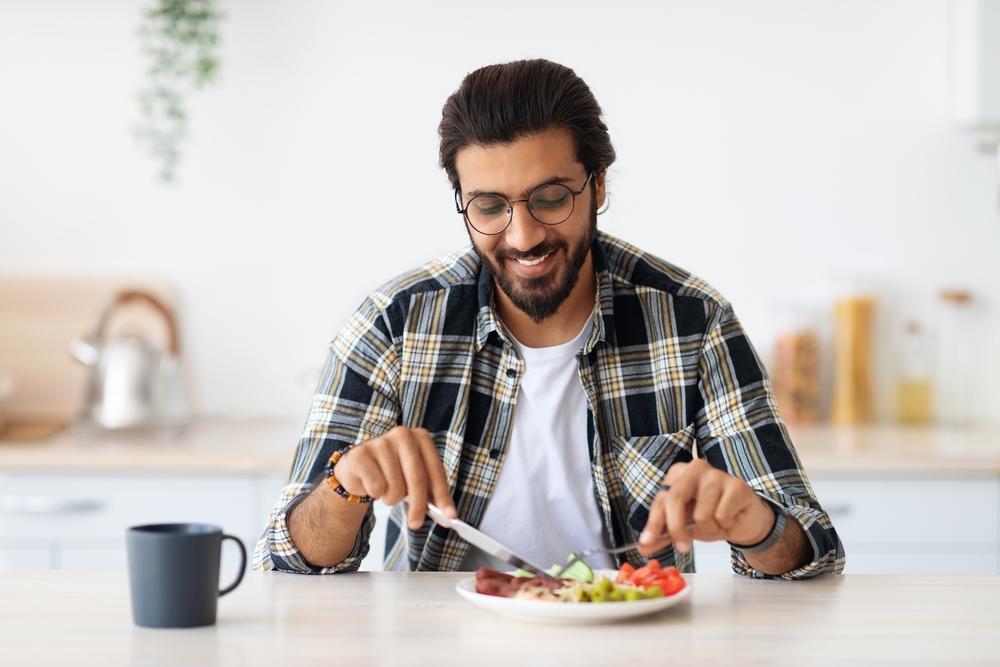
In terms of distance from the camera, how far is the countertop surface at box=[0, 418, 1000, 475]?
2674mm

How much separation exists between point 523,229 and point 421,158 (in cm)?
158

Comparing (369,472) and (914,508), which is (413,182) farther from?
(369,472)

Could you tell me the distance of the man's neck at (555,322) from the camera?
6.24 feet

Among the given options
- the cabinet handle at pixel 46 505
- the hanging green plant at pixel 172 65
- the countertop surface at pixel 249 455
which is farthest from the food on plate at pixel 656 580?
the hanging green plant at pixel 172 65

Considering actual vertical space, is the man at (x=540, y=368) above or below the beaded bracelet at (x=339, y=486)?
above

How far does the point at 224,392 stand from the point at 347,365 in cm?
157

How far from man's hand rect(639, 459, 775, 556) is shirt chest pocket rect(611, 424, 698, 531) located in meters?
0.30

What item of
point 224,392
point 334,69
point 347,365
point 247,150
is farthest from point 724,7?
point 347,365

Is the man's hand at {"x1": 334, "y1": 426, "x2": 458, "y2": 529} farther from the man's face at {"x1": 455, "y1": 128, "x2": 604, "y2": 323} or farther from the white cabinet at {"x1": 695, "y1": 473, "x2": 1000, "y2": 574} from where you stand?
the white cabinet at {"x1": 695, "y1": 473, "x2": 1000, "y2": 574}

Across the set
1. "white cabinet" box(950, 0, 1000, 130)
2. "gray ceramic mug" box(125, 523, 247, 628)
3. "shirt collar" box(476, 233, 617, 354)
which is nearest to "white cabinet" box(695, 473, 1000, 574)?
"white cabinet" box(950, 0, 1000, 130)

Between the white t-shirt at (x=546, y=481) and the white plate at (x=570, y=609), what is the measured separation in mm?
488

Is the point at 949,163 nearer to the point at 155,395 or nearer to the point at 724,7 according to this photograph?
the point at 724,7

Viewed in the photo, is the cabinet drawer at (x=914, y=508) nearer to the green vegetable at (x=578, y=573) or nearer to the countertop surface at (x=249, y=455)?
the countertop surface at (x=249, y=455)

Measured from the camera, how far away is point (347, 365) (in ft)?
5.90
